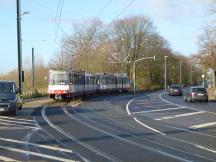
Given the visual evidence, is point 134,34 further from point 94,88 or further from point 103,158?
point 103,158

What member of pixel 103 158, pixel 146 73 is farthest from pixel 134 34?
pixel 103 158

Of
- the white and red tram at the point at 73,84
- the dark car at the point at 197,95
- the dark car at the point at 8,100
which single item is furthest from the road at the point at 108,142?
the dark car at the point at 197,95

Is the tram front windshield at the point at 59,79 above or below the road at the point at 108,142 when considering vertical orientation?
above

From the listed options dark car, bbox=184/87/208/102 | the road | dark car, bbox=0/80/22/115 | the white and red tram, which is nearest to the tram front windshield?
the white and red tram

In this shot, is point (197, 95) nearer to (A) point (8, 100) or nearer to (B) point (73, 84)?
(B) point (73, 84)

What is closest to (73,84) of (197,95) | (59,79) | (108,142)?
(59,79)

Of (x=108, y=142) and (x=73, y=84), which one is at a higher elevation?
(x=73, y=84)

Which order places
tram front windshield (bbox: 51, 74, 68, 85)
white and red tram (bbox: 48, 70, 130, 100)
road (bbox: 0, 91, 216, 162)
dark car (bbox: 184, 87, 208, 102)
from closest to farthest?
road (bbox: 0, 91, 216, 162), white and red tram (bbox: 48, 70, 130, 100), tram front windshield (bbox: 51, 74, 68, 85), dark car (bbox: 184, 87, 208, 102)

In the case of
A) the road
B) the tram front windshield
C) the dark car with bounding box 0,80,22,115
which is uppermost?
the tram front windshield

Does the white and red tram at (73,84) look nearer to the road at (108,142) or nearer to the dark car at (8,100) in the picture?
the dark car at (8,100)

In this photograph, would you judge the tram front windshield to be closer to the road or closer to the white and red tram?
the white and red tram

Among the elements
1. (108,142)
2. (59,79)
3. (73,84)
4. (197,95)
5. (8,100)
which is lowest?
(108,142)

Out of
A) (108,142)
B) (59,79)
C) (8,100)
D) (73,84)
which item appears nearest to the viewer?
(108,142)

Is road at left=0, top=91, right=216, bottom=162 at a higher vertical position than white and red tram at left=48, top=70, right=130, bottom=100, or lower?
lower
